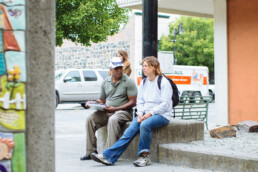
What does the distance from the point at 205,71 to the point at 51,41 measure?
2712 cm

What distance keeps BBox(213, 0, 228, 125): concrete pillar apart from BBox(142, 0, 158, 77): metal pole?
4308 mm

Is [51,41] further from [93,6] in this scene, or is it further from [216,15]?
[93,6]

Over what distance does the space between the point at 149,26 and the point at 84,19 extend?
18.7 metres

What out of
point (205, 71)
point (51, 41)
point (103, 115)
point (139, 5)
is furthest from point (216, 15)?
point (205, 71)

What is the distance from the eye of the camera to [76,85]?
74.4 feet

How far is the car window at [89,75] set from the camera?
23250 millimetres

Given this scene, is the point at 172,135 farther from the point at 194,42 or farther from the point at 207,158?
the point at 194,42

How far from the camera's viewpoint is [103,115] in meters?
7.33

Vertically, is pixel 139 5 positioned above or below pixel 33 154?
above

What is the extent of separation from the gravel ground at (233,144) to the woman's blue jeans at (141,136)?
60cm

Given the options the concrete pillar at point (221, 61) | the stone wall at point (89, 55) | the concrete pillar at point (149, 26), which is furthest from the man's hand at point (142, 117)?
the stone wall at point (89, 55)

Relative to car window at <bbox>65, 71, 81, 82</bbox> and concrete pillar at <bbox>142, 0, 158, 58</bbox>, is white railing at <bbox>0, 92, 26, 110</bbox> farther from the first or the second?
car window at <bbox>65, 71, 81, 82</bbox>

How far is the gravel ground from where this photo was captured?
256 inches

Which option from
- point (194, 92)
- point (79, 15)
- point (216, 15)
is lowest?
point (194, 92)
